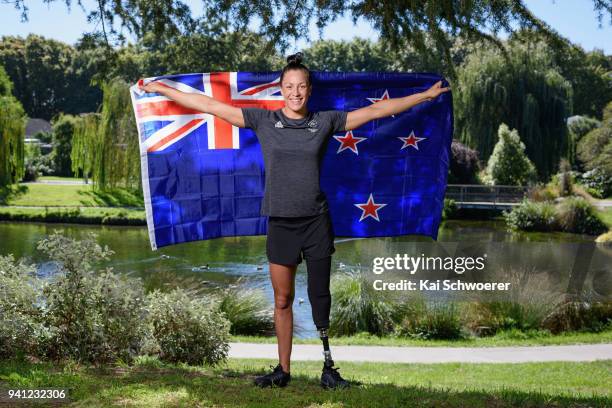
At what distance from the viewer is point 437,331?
1275 cm

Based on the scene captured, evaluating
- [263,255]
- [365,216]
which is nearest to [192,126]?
[365,216]

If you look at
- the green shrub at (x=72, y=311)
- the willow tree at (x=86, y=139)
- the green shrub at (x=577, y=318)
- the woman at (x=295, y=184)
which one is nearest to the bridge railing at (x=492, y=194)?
the willow tree at (x=86, y=139)

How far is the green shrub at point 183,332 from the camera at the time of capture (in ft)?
25.2

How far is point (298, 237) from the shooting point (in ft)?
15.9

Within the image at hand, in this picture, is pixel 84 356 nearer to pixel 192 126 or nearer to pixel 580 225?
pixel 192 126

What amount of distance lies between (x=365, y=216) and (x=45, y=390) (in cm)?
327

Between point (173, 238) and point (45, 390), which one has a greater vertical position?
point (173, 238)

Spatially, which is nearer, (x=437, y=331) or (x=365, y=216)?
(x=365, y=216)

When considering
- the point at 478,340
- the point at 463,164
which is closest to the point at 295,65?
the point at 478,340

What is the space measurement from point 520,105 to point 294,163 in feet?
123

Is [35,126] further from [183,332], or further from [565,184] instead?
[183,332]

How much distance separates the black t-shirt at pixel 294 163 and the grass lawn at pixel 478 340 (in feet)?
24.0

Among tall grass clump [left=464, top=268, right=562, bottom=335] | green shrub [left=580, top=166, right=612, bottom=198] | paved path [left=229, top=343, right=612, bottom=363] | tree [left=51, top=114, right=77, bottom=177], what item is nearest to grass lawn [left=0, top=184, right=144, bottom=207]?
tree [left=51, top=114, right=77, bottom=177]

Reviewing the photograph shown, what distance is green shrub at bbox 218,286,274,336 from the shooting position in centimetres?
1349
